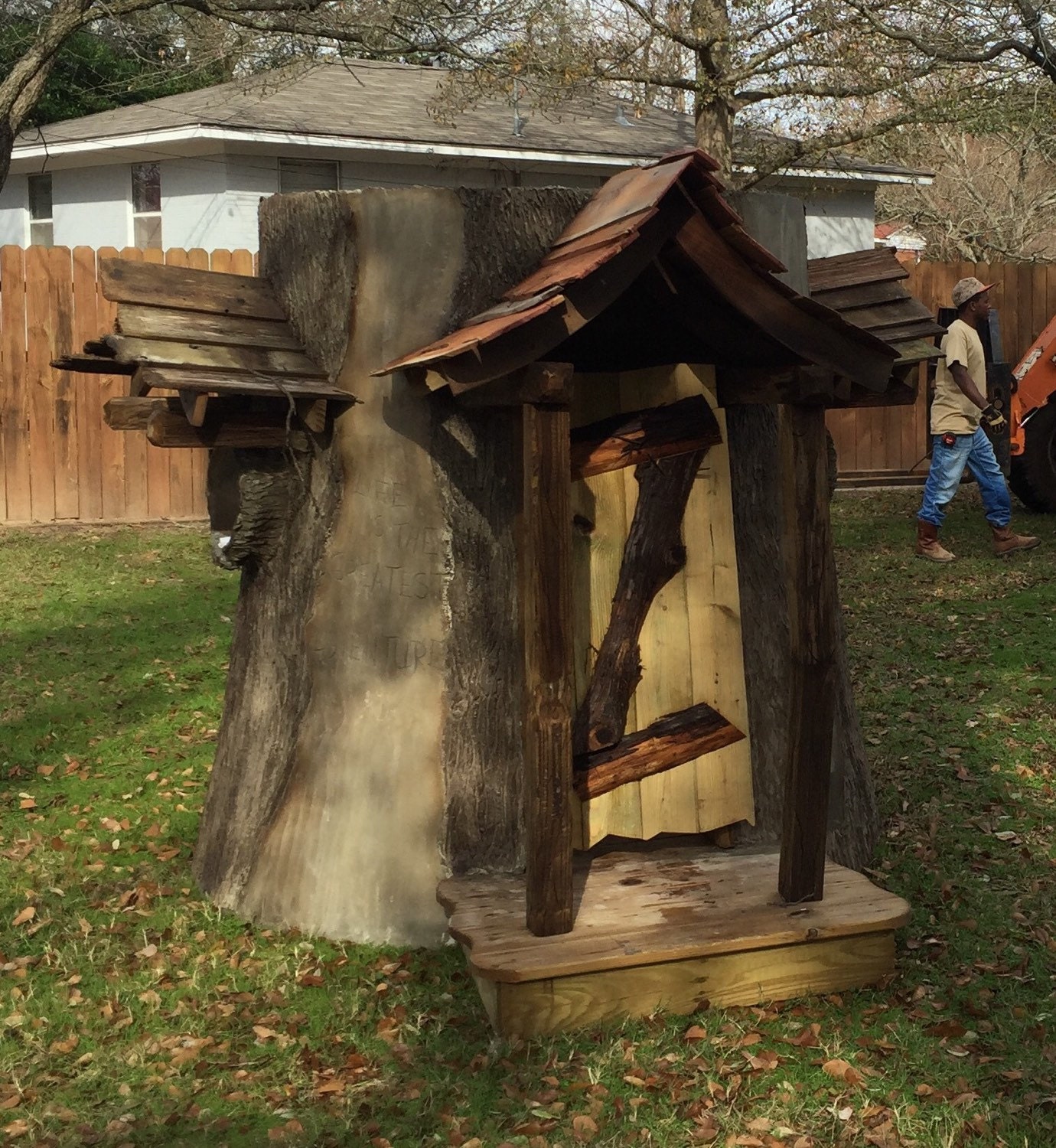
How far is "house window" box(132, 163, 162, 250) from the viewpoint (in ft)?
62.1

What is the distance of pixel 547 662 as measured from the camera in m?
3.92

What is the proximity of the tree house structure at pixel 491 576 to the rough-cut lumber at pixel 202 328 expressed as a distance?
0.01 meters

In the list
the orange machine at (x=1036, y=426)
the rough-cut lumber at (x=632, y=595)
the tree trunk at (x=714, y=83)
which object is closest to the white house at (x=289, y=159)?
the tree trunk at (x=714, y=83)

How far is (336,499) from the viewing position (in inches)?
182

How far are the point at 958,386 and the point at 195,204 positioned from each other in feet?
38.6

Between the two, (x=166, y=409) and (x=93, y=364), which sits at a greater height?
(x=93, y=364)

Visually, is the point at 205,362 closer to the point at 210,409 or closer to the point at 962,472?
the point at 210,409

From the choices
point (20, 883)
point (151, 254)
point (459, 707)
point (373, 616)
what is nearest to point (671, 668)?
point (459, 707)

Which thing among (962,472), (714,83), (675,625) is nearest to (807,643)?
(675,625)

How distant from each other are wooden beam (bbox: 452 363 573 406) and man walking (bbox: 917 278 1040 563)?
22.1 ft

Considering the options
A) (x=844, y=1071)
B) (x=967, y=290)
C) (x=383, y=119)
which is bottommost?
(x=844, y=1071)

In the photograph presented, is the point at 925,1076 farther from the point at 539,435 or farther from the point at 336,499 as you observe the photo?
the point at 336,499

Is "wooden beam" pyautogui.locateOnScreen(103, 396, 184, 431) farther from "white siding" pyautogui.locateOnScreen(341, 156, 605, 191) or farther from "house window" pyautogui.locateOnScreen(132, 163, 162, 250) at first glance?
"house window" pyautogui.locateOnScreen(132, 163, 162, 250)

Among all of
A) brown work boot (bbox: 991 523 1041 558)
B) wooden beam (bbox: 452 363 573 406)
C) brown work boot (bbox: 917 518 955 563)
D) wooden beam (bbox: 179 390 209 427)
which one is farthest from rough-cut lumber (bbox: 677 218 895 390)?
brown work boot (bbox: 991 523 1041 558)
